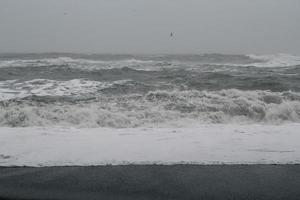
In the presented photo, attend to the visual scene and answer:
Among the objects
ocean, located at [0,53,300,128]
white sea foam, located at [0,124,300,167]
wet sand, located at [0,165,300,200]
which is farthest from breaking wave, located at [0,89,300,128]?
wet sand, located at [0,165,300,200]

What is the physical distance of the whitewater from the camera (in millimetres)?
3020

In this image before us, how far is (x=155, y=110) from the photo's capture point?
6.22 meters

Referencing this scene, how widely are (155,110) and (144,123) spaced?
73cm

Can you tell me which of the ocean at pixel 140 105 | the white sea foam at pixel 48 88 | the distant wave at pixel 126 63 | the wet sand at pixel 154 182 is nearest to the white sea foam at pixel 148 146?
the wet sand at pixel 154 182

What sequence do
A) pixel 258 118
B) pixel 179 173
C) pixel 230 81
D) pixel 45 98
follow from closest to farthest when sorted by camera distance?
pixel 179 173 < pixel 258 118 < pixel 45 98 < pixel 230 81

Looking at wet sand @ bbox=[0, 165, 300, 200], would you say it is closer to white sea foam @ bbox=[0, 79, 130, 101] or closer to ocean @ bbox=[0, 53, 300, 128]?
ocean @ bbox=[0, 53, 300, 128]

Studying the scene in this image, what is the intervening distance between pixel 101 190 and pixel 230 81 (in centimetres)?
934

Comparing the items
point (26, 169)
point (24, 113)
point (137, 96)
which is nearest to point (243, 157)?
point (26, 169)

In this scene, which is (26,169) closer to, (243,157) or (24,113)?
(243,157)

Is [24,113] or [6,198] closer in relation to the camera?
[6,198]

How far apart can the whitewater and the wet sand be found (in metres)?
0.16

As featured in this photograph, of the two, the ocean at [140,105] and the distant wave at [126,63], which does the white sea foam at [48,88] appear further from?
the distant wave at [126,63]

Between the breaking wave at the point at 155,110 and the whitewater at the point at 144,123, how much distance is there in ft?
0.06

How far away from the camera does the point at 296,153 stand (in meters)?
3.08
